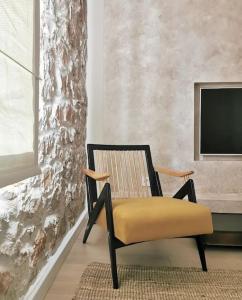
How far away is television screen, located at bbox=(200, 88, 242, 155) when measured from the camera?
138 inches

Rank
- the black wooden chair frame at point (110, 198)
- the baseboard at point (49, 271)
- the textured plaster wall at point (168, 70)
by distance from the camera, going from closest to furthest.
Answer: the baseboard at point (49, 271) → the black wooden chair frame at point (110, 198) → the textured plaster wall at point (168, 70)

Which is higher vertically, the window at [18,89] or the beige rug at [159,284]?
the window at [18,89]

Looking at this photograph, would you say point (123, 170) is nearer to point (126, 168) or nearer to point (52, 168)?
point (126, 168)

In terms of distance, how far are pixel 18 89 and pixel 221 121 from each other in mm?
2804

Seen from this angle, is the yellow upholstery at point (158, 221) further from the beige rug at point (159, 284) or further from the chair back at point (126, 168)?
the chair back at point (126, 168)

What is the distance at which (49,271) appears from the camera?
1.61m

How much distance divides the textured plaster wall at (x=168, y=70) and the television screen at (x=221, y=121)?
14 cm

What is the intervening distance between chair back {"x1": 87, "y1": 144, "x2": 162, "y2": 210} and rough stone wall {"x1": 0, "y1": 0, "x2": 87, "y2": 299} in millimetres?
231

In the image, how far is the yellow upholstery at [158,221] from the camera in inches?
61.2

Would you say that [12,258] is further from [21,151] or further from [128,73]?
[128,73]

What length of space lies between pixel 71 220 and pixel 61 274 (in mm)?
622

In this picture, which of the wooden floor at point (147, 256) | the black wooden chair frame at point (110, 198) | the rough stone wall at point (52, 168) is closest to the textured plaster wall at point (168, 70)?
the rough stone wall at point (52, 168)

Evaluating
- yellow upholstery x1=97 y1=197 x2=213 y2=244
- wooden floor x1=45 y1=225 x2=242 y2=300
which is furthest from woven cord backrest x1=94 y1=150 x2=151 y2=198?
yellow upholstery x1=97 y1=197 x2=213 y2=244

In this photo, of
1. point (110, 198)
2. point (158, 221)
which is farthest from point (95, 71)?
point (158, 221)
